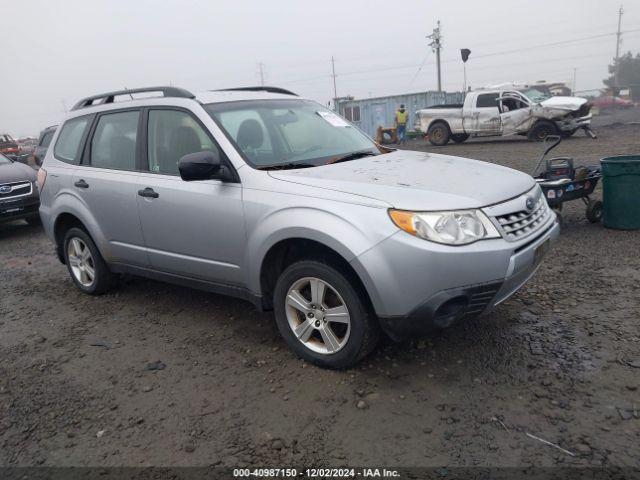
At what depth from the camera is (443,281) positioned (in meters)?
2.76

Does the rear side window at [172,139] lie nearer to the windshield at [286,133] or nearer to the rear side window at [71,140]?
the windshield at [286,133]

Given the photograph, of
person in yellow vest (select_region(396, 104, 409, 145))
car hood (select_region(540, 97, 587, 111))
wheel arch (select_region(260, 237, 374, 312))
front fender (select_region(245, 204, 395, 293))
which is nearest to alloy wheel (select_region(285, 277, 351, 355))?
wheel arch (select_region(260, 237, 374, 312))

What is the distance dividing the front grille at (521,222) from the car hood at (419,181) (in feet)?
0.39

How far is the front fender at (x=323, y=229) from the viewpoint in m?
2.85

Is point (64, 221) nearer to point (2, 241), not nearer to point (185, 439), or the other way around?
point (185, 439)

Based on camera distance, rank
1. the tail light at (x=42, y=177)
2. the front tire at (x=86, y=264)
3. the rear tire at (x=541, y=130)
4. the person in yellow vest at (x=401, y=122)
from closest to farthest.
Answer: the front tire at (x=86, y=264)
the tail light at (x=42, y=177)
the rear tire at (x=541, y=130)
the person in yellow vest at (x=401, y=122)

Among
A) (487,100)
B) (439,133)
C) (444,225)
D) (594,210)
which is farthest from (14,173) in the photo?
(487,100)

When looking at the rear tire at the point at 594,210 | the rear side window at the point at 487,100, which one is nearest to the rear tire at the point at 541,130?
the rear side window at the point at 487,100

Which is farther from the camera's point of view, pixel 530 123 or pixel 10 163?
pixel 530 123

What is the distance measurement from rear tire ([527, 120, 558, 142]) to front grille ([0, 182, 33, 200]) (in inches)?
604

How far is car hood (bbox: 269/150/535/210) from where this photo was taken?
2891 millimetres

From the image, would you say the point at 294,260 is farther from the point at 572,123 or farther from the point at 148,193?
the point at 572,123

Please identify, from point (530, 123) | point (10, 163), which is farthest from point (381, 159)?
point (530, 123)

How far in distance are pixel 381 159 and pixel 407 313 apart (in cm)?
146
